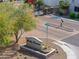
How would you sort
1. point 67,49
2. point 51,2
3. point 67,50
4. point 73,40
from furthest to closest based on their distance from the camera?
point 51,2 → point 73,40 → point 67,49 → point 67,50

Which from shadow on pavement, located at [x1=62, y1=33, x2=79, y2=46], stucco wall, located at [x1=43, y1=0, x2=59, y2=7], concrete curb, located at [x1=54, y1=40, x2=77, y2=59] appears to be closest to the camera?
concrete curb, located at [x1=54, y1=40, x2=77, y2=59]

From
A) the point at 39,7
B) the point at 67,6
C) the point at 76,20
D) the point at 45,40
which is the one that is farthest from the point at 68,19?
the point at 45,40

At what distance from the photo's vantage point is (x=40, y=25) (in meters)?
43.0

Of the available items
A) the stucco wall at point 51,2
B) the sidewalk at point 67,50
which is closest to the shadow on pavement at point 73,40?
the sidewalk at point 67,50

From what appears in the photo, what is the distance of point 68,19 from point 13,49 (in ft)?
68.0

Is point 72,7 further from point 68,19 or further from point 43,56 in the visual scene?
point 43,56

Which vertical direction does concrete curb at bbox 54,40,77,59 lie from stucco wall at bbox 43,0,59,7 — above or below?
below

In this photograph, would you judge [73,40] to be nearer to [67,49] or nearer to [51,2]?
[67,49]

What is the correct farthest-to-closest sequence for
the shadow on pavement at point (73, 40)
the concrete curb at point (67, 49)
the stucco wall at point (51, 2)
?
the stucco wall at point (51, 2) < the shadow on pavement at point (73, 40) < the concrete curb at point (67, 49)

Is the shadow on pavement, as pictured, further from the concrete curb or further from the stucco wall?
the stucco wall

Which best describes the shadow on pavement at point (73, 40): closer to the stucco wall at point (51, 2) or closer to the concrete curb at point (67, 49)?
the concrete curb at point (67, 49)

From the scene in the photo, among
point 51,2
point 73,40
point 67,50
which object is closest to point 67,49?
point 67,50

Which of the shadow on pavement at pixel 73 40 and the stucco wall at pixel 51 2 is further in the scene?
the stucco wall at pixel 51 2

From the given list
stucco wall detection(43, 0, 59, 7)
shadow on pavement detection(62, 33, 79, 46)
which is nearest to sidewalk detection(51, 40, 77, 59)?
shadow on pavement detection(62, 33, 79, 46)
